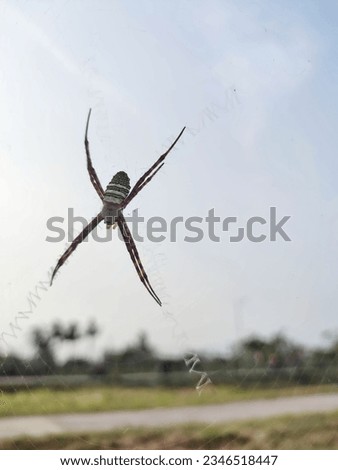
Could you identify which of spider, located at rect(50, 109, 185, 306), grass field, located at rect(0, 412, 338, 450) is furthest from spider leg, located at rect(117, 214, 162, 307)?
grass field, located at rect(0, 412, 338, 450)

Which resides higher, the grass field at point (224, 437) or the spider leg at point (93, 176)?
the spider leg at point (93, 176)

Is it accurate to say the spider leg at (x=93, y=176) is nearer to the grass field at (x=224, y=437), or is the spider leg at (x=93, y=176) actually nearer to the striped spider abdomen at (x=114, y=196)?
the striped spider abdomen at (x=114, y=196)

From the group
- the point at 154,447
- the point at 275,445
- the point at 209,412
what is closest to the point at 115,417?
the point at 154,447

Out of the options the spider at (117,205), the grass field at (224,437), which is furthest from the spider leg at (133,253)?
the grass field at (224,437)

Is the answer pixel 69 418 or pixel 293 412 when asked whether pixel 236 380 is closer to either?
pixel 293 412

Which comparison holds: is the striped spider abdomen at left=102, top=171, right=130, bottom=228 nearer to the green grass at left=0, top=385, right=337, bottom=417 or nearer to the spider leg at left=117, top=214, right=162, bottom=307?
the spider leg at left=117, top=214, right=162, bottom=307

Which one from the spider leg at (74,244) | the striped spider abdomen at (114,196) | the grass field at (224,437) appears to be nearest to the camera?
the grass field at (224,437)

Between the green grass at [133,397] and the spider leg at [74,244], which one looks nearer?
the green grass at [133,397]
